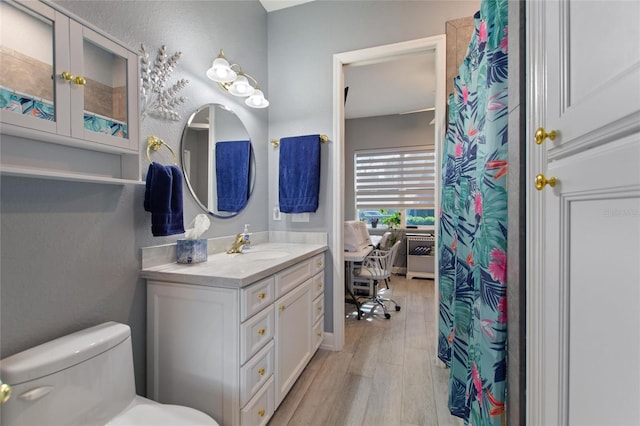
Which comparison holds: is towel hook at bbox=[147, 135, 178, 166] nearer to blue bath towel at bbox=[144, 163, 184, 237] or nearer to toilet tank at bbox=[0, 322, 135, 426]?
blue bath towel at bbox=[144, 163, 184, 237]

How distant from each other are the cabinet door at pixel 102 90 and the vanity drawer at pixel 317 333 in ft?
5.53

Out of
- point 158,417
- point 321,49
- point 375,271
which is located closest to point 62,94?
point 158,417

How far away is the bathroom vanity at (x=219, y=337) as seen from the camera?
119 centimetres

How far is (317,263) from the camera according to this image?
2.12 meters

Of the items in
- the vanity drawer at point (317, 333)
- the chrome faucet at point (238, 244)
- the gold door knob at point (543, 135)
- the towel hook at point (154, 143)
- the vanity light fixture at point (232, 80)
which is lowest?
the vanity drawer at point (317, 333)

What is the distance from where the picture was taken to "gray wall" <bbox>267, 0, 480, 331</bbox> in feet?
6.86

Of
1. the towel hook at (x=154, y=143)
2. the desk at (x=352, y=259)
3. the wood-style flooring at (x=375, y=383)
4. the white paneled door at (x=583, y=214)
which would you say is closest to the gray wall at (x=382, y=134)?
the desk at (x=352, y=259)

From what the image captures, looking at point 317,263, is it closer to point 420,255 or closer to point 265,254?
point 265,254

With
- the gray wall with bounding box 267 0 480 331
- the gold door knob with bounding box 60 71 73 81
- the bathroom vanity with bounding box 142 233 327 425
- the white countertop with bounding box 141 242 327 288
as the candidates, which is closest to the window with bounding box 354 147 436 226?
the gray wall with bounding box 267 0 480 331

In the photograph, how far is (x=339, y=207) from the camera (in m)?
2.27

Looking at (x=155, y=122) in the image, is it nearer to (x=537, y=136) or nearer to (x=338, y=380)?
(x=537, y=136)

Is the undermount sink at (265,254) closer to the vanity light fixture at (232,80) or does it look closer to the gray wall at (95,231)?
the gray wall at (95,231)

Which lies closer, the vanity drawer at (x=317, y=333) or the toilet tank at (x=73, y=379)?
the toilet tank at (x=73, y=379)

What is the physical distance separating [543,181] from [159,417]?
4.94 ft
